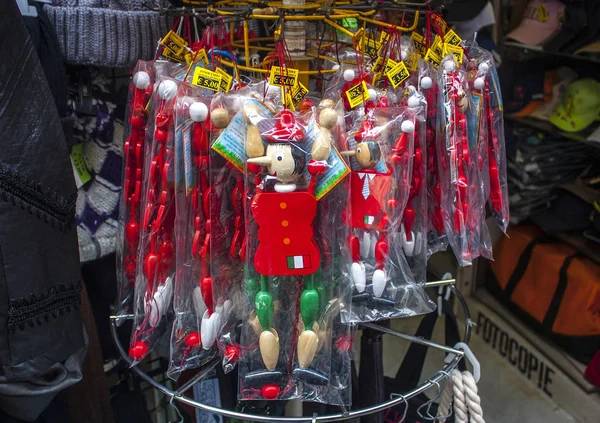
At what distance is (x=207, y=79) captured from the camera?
2.35 feet

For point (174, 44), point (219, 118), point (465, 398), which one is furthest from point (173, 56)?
point (465, 398)

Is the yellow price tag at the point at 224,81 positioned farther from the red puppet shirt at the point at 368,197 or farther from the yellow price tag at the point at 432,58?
the yellow price tag at the point at 432,58

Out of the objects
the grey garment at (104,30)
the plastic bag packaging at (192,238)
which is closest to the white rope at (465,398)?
the plastic bag packaging at (192,238)

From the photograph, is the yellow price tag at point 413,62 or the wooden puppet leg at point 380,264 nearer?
the wooden puppet leg at point 380,264

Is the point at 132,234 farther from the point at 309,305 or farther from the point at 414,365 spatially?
the point at 414,365

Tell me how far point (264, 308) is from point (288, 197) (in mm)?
153

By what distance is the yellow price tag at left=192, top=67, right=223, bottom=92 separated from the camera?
708mm

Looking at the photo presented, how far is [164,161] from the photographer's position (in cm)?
72

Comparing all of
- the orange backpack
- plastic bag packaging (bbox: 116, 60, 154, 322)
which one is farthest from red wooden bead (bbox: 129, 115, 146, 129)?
the orange backpack

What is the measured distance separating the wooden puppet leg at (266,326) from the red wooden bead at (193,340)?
0.11 m

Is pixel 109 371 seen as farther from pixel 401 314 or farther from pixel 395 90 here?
pixel 395 90

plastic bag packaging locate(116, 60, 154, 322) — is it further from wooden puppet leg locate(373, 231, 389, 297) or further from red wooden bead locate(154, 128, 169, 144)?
wooden puppet leg locate(373, 231, 389, 297)

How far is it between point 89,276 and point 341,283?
810 millimetres

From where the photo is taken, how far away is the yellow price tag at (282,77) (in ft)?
2.31
